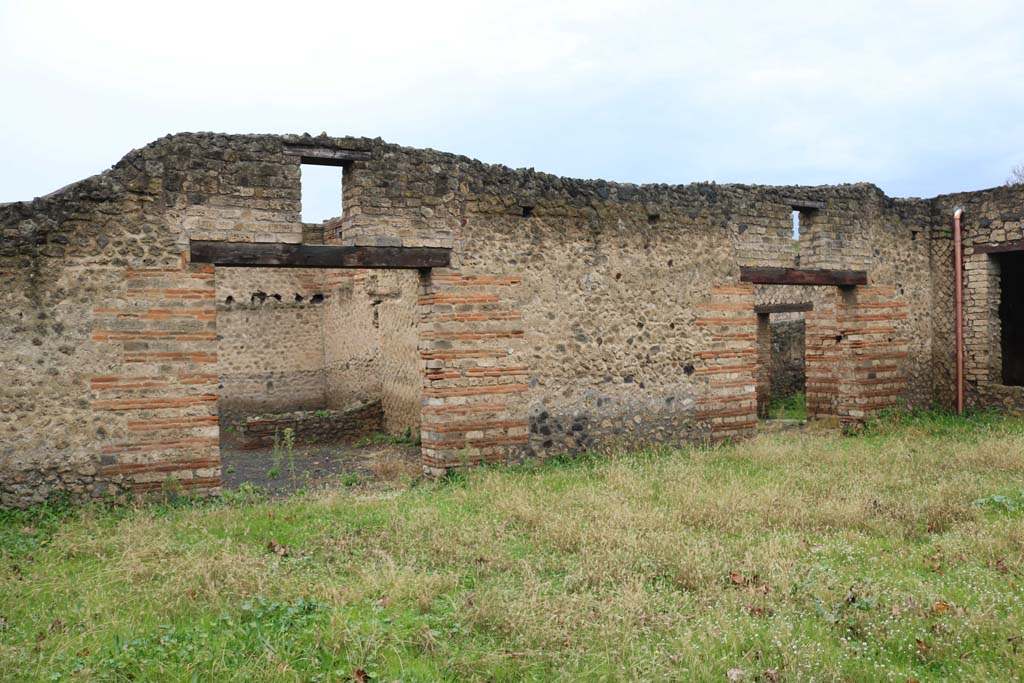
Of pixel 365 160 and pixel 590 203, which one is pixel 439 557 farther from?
pixel 590 203

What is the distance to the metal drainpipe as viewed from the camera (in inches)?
490

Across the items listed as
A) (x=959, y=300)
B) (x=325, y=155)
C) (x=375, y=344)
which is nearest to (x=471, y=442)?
(x=325, y=155)

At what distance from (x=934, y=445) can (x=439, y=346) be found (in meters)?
6.01

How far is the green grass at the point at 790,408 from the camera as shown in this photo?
1472 cm

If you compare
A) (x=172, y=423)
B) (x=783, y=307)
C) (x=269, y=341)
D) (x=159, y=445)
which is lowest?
(x=159, y=445)

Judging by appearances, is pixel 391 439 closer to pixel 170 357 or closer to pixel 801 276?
pixel 170 357

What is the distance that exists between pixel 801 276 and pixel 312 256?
6.73m

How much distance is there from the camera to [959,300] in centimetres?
1253

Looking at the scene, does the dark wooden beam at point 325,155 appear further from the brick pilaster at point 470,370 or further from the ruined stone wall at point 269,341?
the ruined stone wall at point 269,341

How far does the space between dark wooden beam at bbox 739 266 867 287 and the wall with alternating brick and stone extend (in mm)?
153

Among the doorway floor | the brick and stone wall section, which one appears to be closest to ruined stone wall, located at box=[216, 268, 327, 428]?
the doorway floor

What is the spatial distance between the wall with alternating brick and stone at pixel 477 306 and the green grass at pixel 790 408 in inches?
96.1

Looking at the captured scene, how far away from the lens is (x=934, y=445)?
955cm

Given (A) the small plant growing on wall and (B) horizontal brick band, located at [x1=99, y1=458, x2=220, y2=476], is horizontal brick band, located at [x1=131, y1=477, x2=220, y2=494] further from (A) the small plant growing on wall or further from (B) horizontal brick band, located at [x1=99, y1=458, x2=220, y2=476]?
(A) the small plant growing on wall
